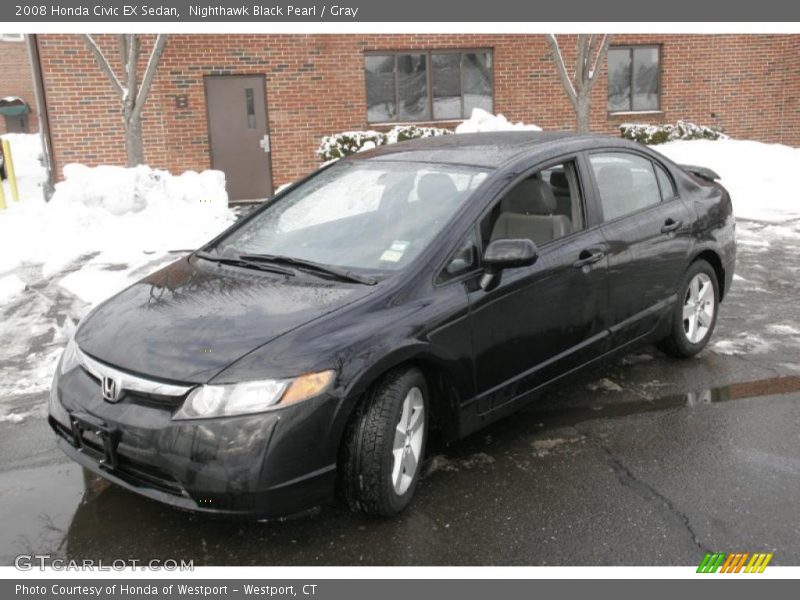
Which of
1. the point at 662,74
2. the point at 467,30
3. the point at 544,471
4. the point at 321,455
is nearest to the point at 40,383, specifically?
the point at 321,455

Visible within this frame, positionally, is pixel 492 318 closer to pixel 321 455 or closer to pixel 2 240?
pixel 321 455

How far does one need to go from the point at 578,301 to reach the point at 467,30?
1185 cm

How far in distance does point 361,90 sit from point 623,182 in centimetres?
1051

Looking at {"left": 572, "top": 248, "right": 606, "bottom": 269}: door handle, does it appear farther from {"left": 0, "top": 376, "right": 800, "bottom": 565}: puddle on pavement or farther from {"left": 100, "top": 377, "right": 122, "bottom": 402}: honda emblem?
{"left": 100, "top": 377, "right": 122, "bottom": 402}: honda emblem

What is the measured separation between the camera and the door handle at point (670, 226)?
4.91m

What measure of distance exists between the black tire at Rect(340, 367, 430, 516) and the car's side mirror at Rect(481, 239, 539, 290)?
0.76m

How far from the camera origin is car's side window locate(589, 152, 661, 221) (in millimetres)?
4633

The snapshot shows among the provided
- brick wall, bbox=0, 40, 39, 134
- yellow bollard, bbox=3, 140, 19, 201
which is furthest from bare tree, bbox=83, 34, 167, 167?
brick wall, bbox=0, 40, 39, 134

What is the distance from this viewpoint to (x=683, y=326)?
5273 millimetres

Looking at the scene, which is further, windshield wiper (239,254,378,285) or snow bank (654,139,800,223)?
snow bank (654,139,800,223)

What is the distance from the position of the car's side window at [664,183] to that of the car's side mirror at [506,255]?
179 cm

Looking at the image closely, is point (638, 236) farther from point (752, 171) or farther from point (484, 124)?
point (752, 171)

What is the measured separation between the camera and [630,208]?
478 centimetres

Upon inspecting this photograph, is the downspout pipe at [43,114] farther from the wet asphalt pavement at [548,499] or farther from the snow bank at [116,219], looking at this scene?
the wet asphalt pavement at [548,499]
